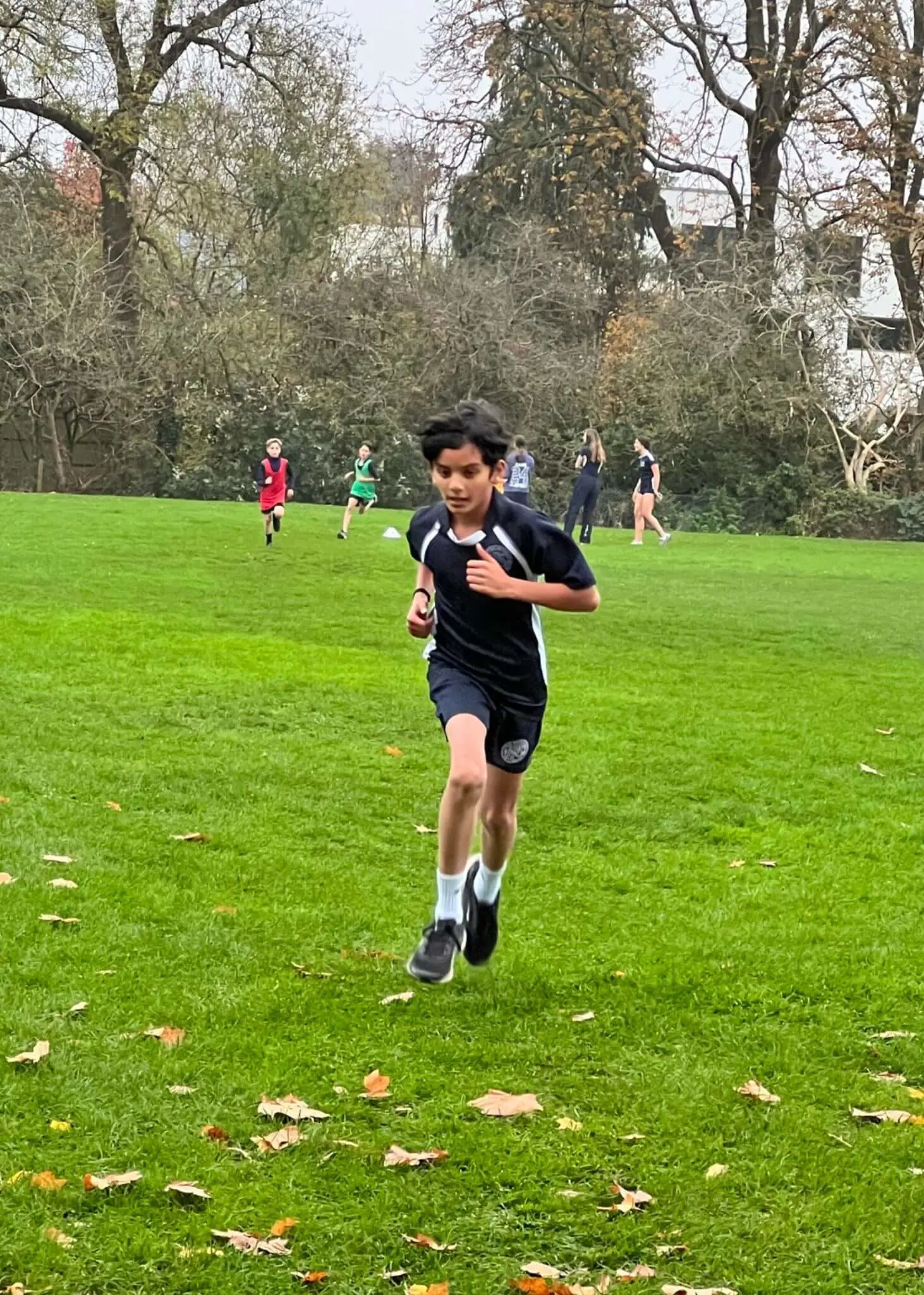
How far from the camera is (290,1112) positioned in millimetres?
4328

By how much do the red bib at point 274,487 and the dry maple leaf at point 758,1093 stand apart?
1690 cm

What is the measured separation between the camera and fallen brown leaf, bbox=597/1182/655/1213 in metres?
3.84

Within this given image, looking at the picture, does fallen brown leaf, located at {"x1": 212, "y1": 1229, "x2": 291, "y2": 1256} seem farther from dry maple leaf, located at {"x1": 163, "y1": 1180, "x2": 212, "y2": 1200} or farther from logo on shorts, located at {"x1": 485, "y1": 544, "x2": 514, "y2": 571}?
logo on shorts, located at {"x1": 485, "y1": 544, "x2": 514, "y2": 571}

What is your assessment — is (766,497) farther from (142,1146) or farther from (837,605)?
(142,1146)

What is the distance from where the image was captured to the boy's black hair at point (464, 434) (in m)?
5.16

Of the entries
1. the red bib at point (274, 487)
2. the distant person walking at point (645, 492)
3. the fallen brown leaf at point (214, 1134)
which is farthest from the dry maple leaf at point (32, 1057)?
the distant person walking at point (645, 492)

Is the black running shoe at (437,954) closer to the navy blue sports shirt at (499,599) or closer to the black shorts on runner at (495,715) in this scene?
the black shorts on runner at (495,715)

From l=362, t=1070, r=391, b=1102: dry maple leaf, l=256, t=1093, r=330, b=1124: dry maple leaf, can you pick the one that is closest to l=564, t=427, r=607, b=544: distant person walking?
l=362, t=1070, r=391, b=1102: dry maple leaf

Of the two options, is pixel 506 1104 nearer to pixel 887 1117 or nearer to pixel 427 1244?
pixel 427 1244

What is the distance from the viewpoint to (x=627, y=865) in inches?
296

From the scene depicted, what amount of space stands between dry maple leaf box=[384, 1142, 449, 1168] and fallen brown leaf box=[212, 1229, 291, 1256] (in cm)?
50

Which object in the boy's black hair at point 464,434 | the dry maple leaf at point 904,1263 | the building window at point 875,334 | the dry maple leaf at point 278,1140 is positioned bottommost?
the dry maple leaf at point 904,1263

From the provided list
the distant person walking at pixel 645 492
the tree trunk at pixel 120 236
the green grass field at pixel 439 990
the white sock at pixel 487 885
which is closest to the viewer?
the green grass field at pixel 439 990

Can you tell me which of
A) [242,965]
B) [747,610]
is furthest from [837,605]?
[242,965]
